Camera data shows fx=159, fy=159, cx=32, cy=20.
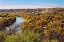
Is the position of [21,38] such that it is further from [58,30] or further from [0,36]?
[58,30]

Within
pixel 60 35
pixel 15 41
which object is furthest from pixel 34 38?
pixel 60 35

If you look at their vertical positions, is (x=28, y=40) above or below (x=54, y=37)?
above

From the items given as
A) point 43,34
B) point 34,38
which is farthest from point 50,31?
point 34,38

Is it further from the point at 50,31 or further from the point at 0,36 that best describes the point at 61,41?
the point at 0,36

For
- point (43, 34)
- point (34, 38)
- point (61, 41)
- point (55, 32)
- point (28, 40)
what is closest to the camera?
point (28, 40)

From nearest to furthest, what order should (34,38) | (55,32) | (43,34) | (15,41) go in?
1. (15,41)
2. (34,38)
3. (55,32)
4. (43,34)

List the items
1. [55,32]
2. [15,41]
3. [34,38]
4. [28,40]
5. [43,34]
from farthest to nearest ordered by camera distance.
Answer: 1. [43,34]
2. [55,32]
3. [34,38]
4. [28,40]
5. [15,41]

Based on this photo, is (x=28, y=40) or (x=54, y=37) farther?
(x=54, y=37)

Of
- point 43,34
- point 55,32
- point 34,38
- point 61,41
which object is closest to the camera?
point 34,38

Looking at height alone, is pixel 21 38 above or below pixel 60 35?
above

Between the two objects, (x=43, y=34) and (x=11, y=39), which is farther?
(x=43, y=34)
